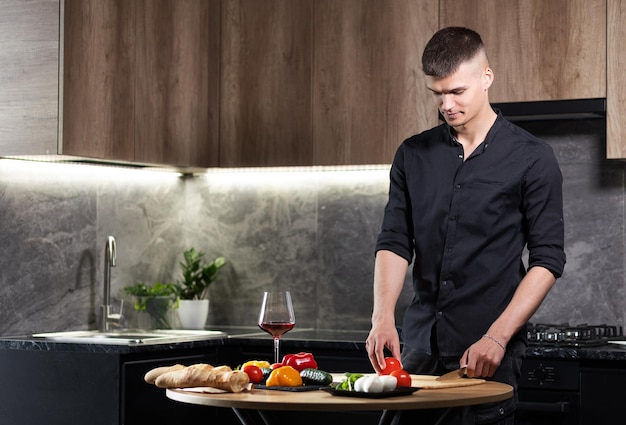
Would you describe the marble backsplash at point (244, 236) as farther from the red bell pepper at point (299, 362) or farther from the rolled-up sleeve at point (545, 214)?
the red bell pepper at point (299, 362)

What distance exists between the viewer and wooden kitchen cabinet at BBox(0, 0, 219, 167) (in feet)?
12.6

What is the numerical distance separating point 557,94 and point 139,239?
190cm

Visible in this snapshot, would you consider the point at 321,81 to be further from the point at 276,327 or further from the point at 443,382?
the point at 443,382

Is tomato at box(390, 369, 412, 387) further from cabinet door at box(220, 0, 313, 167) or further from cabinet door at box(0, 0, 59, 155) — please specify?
cabinet door at box(220, 0, 313, 167)

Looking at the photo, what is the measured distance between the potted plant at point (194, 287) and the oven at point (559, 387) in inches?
60.2

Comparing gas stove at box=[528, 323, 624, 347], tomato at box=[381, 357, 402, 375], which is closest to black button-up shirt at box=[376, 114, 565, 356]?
tomato at box=[381, 357, 402, 375]

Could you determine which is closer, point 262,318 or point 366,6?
point 262,318

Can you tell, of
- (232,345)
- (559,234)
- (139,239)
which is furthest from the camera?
(139,239)

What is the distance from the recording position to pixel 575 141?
424cm

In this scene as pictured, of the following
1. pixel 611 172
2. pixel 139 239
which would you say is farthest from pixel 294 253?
pixel 611 172

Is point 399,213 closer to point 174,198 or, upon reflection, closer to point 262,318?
point 262,318

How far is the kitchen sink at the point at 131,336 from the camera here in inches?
147

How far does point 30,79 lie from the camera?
12.6ft

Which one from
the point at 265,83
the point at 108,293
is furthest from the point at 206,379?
the point at 265,83
